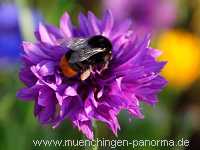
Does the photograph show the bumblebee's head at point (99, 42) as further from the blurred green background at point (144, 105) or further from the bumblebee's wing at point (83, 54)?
the blurred green background at point (144, 105)

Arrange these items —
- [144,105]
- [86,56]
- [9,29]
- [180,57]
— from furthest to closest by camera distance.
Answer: [180,57] < [9,29] < [144,105] < [86,56]

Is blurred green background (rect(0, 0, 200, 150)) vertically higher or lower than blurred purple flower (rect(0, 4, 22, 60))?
lower

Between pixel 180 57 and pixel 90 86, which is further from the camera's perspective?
pixel 180 57

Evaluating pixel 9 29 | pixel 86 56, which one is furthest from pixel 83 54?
pixel 9 29

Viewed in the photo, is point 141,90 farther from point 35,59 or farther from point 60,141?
point 60,141

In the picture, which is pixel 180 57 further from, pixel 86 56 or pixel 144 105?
pixel 86 56

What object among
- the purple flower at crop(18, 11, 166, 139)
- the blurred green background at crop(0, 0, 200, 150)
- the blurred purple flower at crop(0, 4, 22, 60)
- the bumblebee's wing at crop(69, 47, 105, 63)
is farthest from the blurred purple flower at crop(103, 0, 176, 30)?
the bumblebee's wing at crop(69, 47, 105, 63)

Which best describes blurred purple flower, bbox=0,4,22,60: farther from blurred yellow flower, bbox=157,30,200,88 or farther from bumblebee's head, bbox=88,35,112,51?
bumblebee's head, bbox=88,35,112,51
